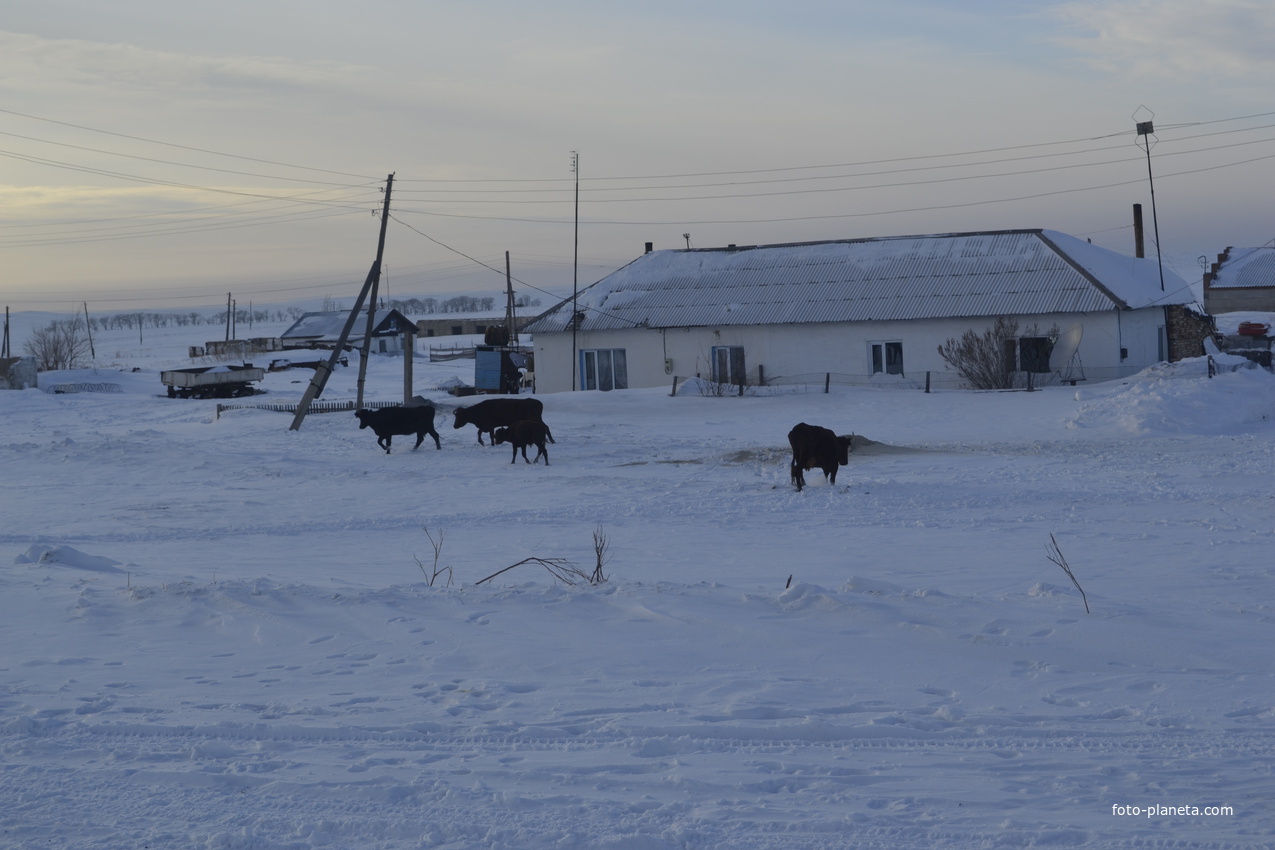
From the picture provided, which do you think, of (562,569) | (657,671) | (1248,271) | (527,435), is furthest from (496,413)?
(1248,271)

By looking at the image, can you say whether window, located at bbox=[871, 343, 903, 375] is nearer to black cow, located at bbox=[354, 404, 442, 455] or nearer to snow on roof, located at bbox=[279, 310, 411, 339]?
black cow, located at bbox=[354, 404, 442, 455]

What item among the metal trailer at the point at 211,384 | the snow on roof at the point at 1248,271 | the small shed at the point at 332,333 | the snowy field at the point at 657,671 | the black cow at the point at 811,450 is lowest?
the snowy field at the point at 657,671

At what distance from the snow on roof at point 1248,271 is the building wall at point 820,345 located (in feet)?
105

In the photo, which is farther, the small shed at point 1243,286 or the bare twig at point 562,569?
the small shed at point 1243,286

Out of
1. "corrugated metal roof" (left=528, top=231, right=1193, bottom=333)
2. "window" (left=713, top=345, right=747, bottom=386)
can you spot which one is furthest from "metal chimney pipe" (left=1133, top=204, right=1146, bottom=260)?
"window" (left=713, top=345, right=747, bottom=386)

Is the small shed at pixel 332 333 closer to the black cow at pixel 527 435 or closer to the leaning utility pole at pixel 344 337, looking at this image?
the leaning utility pole at pixel 344 337

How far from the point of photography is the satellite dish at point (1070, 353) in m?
35.3

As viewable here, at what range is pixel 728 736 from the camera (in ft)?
18.8

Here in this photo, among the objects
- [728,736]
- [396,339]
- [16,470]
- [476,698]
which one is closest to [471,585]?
[476,698]

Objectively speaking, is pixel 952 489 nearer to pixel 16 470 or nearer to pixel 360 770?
pixel 360 770

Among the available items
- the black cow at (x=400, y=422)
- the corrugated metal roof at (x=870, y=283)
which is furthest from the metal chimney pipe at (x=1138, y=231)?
the black cow at (x=400, y=422)

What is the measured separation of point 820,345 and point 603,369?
8.10m

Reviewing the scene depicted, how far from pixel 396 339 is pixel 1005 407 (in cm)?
5910

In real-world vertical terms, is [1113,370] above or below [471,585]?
above
